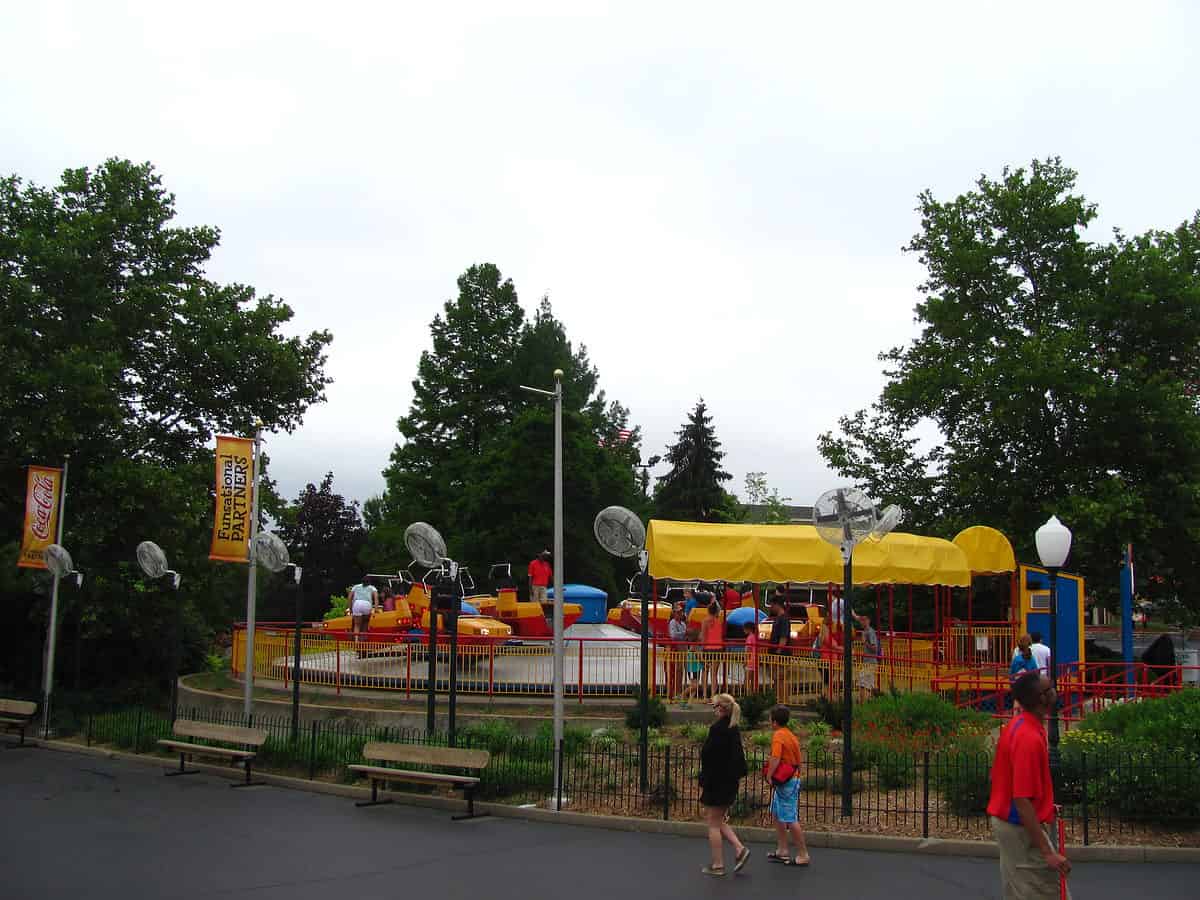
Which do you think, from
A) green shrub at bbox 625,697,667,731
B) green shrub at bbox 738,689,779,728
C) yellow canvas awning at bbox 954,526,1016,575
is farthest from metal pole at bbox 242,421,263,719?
yellow canvas awning at bbox 954,526,1016,575

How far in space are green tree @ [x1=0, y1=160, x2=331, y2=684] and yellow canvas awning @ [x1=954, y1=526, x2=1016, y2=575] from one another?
734 inches

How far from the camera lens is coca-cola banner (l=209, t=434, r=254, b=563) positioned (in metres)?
19.8

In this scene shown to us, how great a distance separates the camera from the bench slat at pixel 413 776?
12966mm

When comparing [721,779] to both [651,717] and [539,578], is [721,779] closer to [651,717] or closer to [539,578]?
[651,717]

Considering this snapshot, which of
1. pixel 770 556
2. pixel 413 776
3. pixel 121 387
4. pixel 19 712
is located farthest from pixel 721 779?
pixel 121 387

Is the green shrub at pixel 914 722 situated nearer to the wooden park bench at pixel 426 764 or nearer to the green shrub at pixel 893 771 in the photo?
the green shrub at pixel 893 771

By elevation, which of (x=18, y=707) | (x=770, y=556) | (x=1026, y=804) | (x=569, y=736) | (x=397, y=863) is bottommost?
(x=397, y=863)

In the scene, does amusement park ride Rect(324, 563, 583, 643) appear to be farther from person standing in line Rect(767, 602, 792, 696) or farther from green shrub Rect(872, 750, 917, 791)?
green shrub Rect(872, 750, 917, 791)

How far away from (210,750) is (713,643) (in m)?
8.48

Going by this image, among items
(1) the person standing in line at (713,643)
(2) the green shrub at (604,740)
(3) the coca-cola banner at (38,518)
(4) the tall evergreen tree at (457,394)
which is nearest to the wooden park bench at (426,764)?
(2) the green shrub at (604,740)

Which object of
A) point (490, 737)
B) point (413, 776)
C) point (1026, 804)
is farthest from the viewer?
point (490, 737)

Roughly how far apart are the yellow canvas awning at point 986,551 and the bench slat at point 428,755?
14.4 meters

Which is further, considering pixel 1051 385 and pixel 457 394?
pixel 457 394

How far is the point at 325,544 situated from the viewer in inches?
2522
